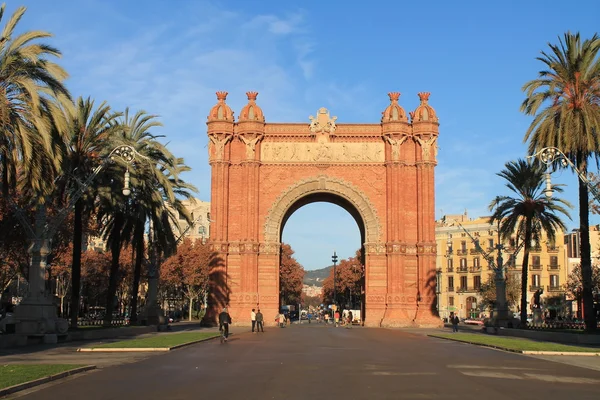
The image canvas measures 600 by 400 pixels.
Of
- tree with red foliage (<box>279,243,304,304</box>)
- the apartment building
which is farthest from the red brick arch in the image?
tree with red foliage (<box>279,243,304,304</box>)

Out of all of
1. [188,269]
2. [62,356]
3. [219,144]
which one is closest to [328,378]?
[62,356]

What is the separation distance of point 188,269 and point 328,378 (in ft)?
201

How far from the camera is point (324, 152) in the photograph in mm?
53938

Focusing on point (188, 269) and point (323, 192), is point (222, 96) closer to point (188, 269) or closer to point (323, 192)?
point (323, 192)

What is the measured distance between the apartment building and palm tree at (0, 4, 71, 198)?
2604 inches

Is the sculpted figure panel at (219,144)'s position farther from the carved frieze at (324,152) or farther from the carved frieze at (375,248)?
the carved frieze at (375,248)

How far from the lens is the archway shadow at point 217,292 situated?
51.7m

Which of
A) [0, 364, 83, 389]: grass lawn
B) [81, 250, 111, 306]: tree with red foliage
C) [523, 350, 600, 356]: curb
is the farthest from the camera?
[81, 250, 111, 306]: tree with red foliage

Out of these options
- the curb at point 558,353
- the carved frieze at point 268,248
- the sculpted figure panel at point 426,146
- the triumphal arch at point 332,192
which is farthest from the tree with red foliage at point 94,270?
the curb at point 558,353

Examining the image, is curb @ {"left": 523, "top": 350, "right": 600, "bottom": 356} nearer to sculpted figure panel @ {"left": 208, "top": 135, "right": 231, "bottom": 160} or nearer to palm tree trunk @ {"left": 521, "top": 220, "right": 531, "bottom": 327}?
palm tree trunk @ {"left": 521, "top": 220, "right": 531, "bottom": 327}

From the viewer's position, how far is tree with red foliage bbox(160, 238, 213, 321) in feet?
238

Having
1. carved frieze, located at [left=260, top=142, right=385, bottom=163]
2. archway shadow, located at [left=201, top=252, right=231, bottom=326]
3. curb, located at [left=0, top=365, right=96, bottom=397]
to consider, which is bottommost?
curb, located at [left=0, top=365, right=96, bottom=397]

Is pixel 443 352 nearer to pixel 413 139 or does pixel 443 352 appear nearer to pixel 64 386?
pixel 64 386

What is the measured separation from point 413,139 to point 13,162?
35830mm
